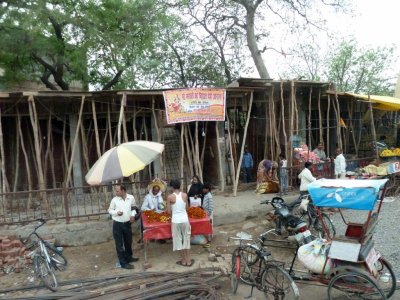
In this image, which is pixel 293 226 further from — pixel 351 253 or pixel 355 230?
pixel 351 253

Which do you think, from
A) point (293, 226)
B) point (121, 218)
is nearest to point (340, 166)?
point (293, 226)

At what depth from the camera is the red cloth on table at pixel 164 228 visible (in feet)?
22.2

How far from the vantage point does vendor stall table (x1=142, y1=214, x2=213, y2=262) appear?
22.2ft

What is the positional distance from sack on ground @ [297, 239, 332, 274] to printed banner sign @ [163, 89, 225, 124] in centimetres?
543

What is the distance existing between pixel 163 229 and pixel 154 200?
110 centimetres

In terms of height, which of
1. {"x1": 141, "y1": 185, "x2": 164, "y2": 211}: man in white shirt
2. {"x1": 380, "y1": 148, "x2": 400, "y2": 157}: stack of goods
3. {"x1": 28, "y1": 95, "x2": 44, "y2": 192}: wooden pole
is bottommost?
{"x1": 141, "y1": 185, "x2": 164, "y2": 211}: man in white shirt

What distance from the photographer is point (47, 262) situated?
21.1ft

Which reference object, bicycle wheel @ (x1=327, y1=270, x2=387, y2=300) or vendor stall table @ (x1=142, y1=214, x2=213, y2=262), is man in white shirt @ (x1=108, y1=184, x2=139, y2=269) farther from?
bicycle wheel @ (x1=327, y1=270, x2=387, y2=300)

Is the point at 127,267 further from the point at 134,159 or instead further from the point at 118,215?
the point at 134,159

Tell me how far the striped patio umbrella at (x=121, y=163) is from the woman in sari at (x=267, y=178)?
4546 millimetres

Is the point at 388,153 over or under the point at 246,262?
over

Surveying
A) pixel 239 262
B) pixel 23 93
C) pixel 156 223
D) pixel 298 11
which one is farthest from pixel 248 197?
pixel 298 11

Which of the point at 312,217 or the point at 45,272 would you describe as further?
the point at 312,217

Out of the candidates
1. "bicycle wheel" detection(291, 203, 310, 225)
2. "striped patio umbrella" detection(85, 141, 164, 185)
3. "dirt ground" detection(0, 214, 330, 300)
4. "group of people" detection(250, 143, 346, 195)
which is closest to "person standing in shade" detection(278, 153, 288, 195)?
"group of people" detection(250, 143, 346, 195)
